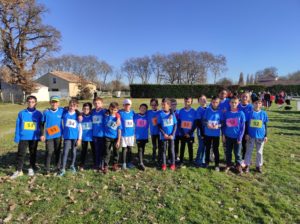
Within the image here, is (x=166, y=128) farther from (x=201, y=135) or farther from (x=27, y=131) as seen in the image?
(x=27, y=131)

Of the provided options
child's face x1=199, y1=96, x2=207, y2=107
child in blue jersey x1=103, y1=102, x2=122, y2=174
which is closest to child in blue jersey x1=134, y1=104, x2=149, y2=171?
child in blue jersey x1=103, y1=102, x2=122, y2=174

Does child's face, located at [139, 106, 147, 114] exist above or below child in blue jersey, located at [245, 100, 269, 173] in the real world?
above

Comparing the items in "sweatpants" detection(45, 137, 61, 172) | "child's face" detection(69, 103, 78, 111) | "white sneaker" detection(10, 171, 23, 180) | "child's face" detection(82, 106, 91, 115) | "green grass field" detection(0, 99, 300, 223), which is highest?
"child's face" detection(69, 103, 78, 111)

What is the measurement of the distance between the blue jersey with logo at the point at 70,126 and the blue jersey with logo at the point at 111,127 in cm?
74

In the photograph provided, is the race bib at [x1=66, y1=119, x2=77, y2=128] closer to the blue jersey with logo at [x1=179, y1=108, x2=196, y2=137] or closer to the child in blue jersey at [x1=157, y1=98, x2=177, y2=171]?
the child in blue jersey at [x1=157, y1=98, x2=177, y2=171]

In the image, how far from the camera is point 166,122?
649 centimetres

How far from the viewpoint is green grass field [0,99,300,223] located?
4.32 meters

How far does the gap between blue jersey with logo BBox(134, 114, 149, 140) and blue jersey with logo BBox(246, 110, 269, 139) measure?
272 centimetres

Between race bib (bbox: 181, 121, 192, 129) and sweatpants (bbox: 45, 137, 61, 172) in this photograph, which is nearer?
sweatpants (bbox: 45, 137, 61, 172)

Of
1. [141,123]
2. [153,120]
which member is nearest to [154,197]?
[141,123]

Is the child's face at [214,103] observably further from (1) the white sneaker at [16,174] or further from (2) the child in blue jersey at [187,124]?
(1) the white sneaker at [16,174]

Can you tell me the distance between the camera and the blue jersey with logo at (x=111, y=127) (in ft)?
20.7

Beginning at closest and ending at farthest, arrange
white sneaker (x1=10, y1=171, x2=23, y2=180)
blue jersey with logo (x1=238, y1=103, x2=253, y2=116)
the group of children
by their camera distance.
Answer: white sneaker (x1=10, y1=171, x2=23, y2=180) → the group of children → blue jersey with logo (x1=238, y1=103, x2=253, y2=116)

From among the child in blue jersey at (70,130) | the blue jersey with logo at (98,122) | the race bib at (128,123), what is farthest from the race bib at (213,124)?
the child in blue jersey at (70,130)
